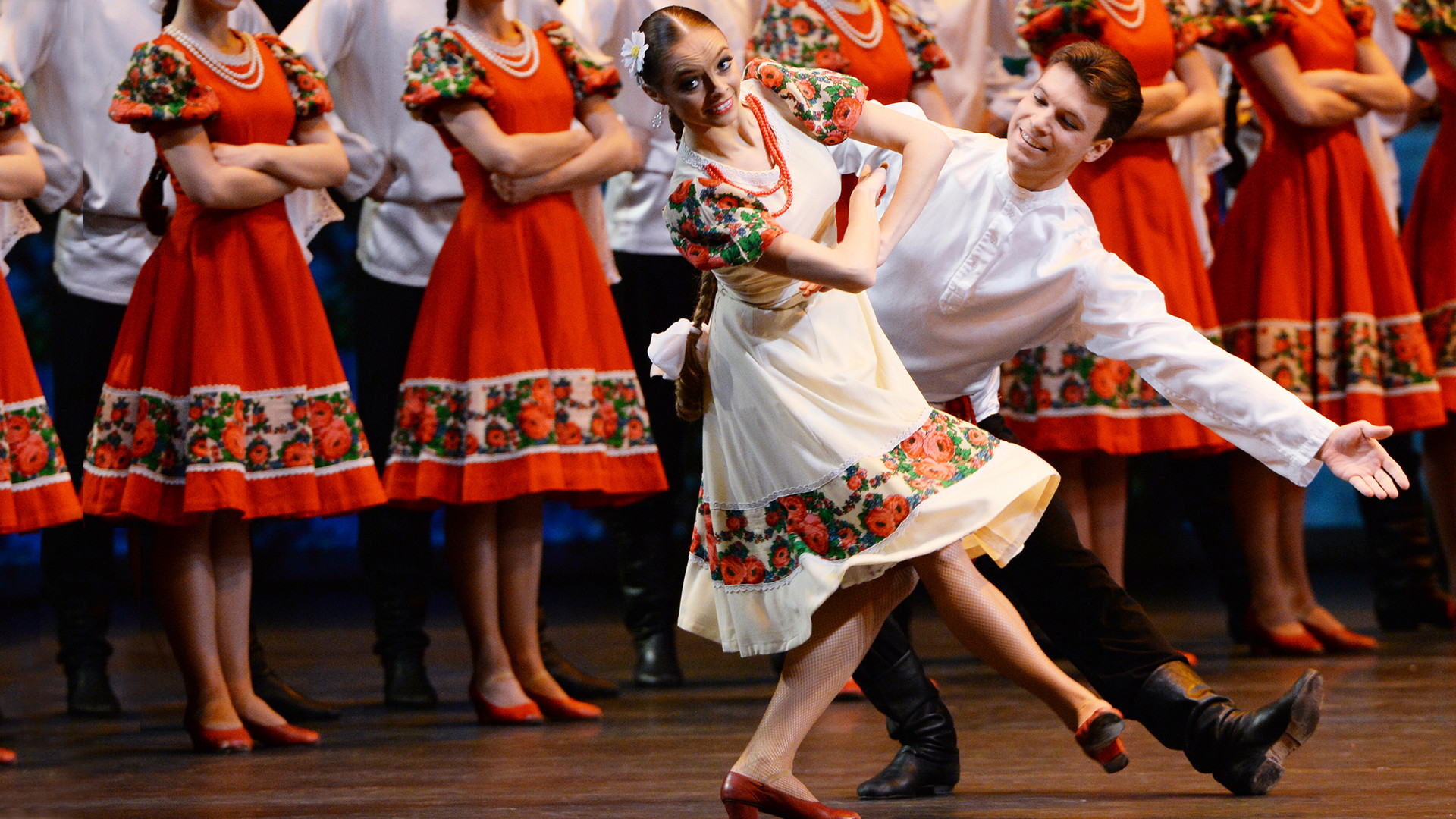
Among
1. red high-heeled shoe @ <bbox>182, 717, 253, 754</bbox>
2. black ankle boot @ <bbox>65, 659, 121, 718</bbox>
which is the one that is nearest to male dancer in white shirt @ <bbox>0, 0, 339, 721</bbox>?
black ankle boot @ <bbox>65, 659, 121, 718</bbox>

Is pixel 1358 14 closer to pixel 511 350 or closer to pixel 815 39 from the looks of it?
pixel 815 39

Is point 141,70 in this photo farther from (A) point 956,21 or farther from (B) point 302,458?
(A) point 956,21

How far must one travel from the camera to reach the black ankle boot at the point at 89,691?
137 inches

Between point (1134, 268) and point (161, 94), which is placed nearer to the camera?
point (161, 94)

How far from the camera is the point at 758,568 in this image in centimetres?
219

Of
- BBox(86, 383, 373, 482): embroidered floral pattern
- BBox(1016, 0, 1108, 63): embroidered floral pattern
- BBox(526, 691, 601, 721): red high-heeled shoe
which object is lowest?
BBox(526, 691, 601, 721): red high-heeled shoe

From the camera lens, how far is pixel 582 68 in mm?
3314

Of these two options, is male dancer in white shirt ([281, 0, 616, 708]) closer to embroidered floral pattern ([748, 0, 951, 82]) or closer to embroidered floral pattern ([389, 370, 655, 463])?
embroidered floral pattern ([389, 370, 655, 463])

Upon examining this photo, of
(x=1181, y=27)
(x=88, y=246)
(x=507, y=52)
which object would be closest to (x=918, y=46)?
(x=1181, y=27)

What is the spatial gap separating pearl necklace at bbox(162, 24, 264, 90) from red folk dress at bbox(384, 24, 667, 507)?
29cm

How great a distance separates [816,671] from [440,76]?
1544 millimetres

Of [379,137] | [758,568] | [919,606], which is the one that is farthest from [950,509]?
[919,606]

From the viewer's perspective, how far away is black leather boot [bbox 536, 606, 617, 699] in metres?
3.50

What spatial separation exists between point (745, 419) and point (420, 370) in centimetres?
125
